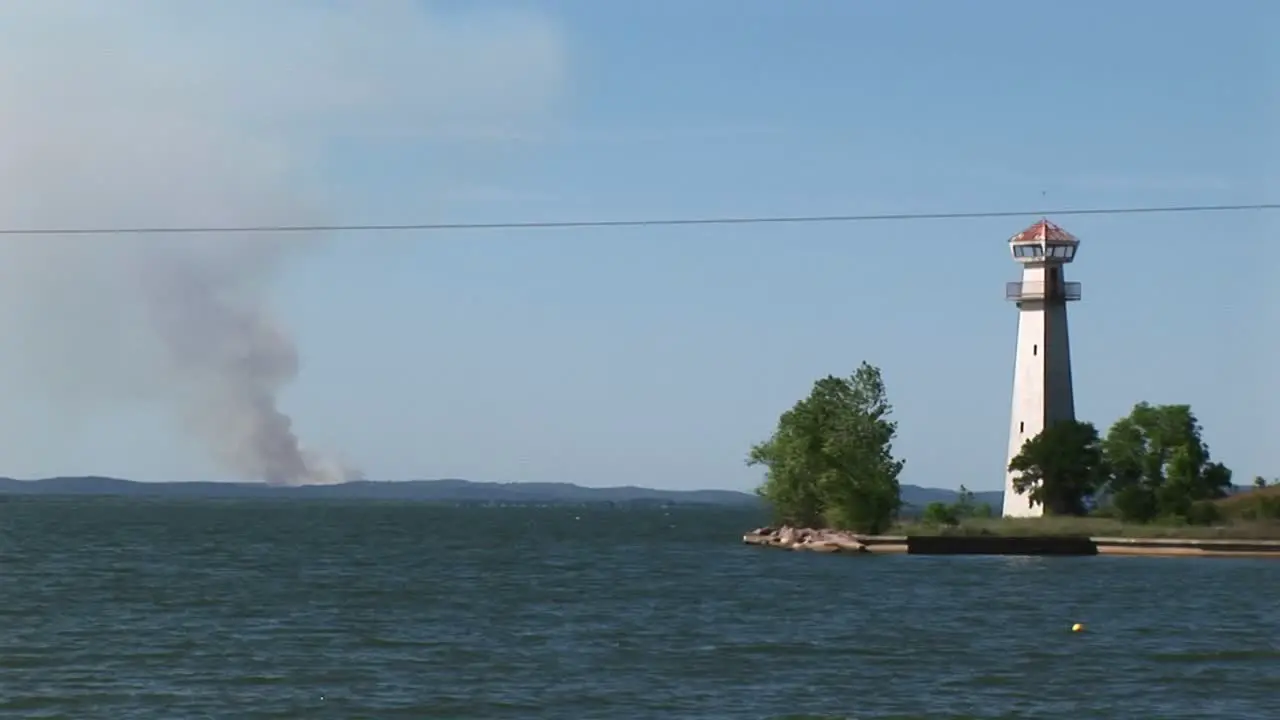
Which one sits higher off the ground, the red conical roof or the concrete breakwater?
the red conical roof

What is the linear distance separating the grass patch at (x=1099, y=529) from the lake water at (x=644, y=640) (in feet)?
21.6

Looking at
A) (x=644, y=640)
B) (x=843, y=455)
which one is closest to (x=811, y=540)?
(x=843, y=455)

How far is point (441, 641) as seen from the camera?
47.9 meters

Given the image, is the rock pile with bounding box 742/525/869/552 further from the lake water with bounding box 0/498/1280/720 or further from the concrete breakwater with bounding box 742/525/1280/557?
the lake water with bounding box 0/498/1280/720

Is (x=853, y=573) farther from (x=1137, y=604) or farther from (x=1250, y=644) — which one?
(x=1250, y=644)

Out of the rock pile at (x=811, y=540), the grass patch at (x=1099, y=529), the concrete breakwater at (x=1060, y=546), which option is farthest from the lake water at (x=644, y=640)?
the rock pile at (x=811, y=540)

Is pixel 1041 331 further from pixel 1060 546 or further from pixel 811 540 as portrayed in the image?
pixel 811 540

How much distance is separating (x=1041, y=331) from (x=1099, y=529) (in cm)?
1086

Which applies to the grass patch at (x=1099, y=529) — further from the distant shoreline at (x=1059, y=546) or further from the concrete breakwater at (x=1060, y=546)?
the concrete breakwater at (x=1060, y=546)

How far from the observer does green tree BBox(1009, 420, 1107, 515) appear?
98062mm

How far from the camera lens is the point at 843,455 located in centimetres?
10694

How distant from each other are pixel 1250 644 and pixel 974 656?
352 inches

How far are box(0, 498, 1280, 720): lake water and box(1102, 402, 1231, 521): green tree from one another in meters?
16.3

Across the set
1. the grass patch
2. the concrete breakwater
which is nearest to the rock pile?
the concrete breakwater
